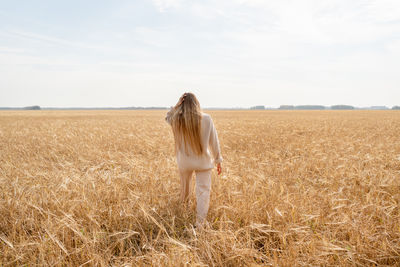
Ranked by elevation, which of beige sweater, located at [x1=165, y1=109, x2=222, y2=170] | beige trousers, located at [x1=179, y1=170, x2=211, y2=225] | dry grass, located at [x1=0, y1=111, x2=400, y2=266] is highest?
beige sweater, located at [x1=165, y1=109, x2=222, y2=170]

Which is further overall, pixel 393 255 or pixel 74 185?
pixel 74 185

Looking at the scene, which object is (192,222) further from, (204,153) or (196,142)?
(196,142)

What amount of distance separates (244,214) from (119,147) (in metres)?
7.32

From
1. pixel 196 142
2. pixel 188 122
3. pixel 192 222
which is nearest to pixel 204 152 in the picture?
pixel 196 142

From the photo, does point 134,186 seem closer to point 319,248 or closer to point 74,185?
point 74,185

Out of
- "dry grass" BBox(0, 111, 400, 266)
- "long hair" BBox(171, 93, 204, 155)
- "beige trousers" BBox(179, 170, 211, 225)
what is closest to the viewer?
"dry grass" BBox(0, 111, 400, 266)

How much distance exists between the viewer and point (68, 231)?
9.75 feet

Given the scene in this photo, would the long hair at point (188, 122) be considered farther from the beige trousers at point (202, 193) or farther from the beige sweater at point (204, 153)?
the beige trousers at point (202, 193)

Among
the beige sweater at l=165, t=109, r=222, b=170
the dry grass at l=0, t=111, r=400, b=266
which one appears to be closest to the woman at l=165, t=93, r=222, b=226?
the beige sweater at l=165, t=109, r=222, b=170

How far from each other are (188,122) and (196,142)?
277 millimetres

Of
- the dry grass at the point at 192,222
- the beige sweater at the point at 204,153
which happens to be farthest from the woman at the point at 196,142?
the dry grass at the point at 192,222

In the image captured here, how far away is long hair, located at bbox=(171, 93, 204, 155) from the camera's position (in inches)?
124

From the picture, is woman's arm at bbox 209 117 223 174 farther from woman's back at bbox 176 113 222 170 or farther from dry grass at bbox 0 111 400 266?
dry grass at bbox 0 111 400 266

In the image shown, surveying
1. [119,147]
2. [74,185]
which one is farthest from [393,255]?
[119,147]
